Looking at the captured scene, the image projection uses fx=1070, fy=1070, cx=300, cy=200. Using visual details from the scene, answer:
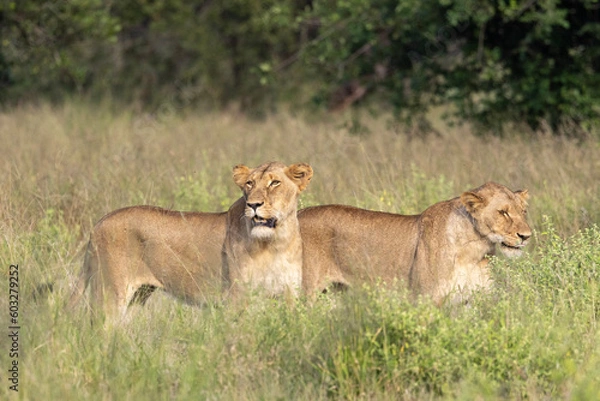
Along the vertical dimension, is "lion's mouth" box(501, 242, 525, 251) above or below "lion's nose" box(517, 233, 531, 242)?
below

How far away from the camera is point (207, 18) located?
60.1 feet

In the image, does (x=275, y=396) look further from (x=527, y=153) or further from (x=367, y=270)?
(x=527, y=153)

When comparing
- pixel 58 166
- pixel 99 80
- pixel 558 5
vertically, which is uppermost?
pixel 558 5

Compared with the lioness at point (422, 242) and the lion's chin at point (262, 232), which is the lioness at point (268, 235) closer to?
the lion's chin at point (262, 232)

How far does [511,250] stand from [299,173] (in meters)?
1.24

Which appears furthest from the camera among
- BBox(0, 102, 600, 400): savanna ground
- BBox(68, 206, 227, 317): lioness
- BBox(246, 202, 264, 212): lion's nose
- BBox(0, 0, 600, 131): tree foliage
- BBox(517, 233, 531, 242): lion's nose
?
BBox(0, 0, 600, 131): tree foliage

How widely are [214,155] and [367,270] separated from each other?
217 inches

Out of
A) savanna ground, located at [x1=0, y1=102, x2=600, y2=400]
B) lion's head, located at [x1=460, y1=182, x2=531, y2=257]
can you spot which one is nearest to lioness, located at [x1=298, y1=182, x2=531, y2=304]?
Result: lion's head, located at [x1=460, y1=182, x2=531, y2=257]

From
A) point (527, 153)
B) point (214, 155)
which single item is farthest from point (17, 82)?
point (527, 153)

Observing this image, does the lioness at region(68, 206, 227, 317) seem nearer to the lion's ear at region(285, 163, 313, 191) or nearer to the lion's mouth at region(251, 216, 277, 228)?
the lion's mouth at region(251, 216, 277, 228)

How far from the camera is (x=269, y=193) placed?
5.77 metres

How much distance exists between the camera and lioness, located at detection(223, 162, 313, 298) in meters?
5.71

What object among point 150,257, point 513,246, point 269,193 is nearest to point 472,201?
point 513,246

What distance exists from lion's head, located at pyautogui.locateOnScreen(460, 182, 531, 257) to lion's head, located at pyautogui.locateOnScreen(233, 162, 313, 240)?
93 cm
